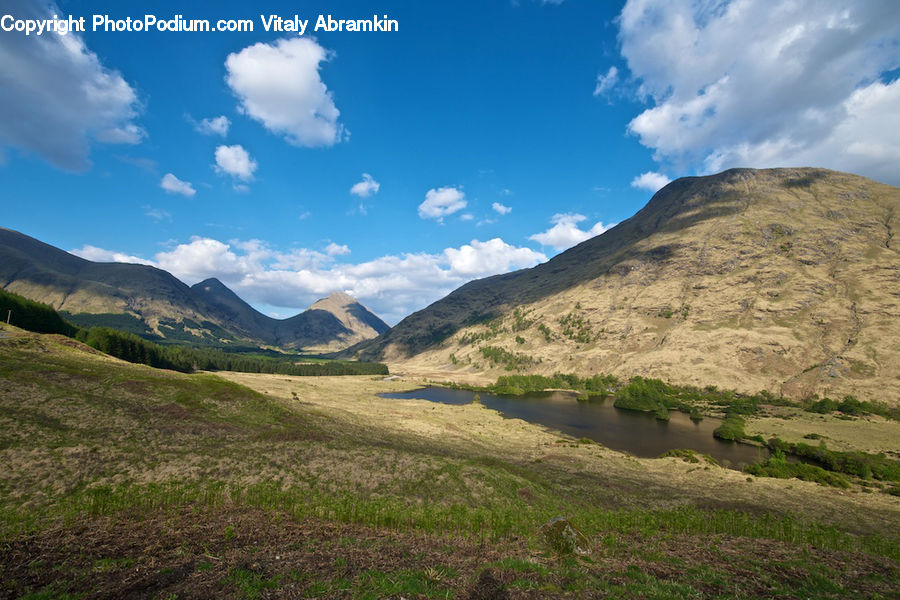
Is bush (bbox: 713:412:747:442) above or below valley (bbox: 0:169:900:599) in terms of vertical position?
below

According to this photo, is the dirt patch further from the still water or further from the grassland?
the still water

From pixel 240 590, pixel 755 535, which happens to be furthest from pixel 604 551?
pixel 240 590

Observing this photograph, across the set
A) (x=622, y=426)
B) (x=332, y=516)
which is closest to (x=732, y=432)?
(x=622, y=426)

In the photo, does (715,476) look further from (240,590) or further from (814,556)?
(240,590)

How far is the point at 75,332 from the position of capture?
364ft

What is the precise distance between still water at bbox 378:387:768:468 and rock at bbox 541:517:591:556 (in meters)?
60.4

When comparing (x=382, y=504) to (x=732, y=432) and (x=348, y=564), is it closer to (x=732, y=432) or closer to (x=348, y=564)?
(x=348, y=564)

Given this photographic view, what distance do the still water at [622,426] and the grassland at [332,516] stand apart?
2954 cm

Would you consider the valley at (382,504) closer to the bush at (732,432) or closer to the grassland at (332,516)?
the grassland at (332,516)

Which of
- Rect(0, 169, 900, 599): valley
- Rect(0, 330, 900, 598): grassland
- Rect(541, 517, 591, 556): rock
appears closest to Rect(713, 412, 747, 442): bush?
Rect(0, 169, 900, 599): valley

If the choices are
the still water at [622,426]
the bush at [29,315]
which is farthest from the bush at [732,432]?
the bush at [29,315]

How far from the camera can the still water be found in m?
75.2

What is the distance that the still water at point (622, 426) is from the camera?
7519 cm

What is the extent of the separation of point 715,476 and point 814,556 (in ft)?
120
